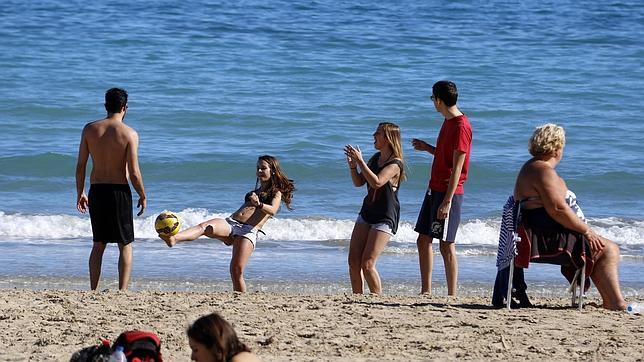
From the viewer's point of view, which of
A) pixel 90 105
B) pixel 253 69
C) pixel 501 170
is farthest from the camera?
pixel 253 69

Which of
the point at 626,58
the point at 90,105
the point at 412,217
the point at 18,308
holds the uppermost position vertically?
the point at 626,58

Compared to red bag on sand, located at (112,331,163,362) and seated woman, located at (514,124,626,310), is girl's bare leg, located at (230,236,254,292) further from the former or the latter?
red bag on sand, located at (112,331,163,362)

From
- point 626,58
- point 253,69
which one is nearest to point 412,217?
point 253,69

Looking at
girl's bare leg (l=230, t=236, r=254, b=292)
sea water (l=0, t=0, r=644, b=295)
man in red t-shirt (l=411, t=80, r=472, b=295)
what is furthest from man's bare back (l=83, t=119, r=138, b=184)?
man in red t-shirt (l=411, t=80, r=472, b=295)

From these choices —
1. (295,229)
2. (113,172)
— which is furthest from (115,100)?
(295,229)

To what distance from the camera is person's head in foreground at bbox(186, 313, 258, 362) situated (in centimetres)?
448

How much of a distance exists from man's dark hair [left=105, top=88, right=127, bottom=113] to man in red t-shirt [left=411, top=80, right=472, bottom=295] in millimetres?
2121

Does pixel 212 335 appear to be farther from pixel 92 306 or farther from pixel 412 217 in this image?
pixel 412 217

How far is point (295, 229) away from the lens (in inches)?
458

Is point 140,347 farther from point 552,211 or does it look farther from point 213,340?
point 552,211

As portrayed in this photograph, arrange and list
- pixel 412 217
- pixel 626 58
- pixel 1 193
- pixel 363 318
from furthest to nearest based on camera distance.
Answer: pixel 626 58 → pixel 1 193 → pixel 412 217 → pixel 363 318

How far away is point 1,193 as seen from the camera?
1352 centimetres

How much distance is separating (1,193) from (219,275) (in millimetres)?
5079

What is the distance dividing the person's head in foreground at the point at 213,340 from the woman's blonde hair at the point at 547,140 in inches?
121
